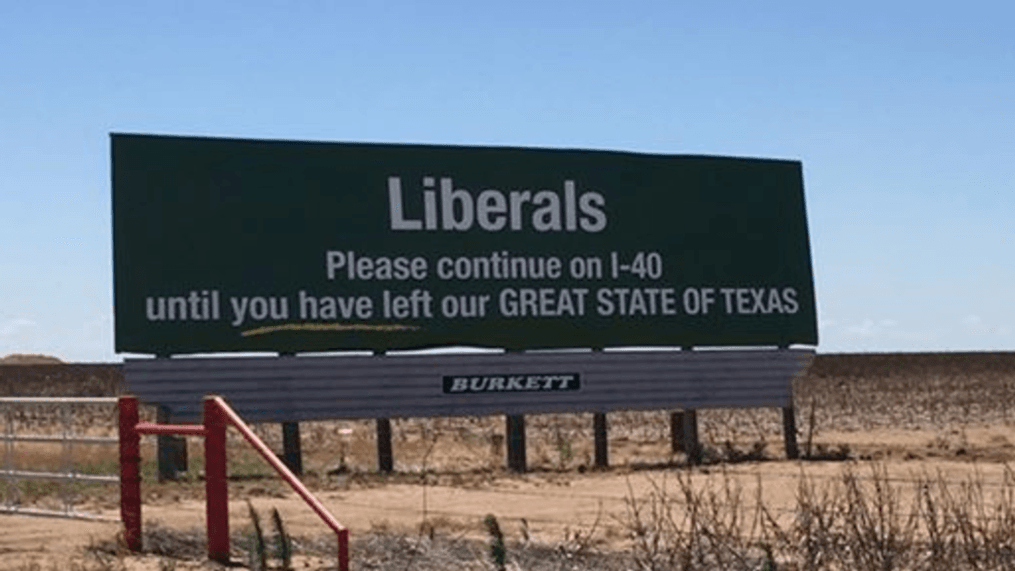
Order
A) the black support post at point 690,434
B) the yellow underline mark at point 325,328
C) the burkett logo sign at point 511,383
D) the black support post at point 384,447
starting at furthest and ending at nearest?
the black support post at point 690,434 < the burkett logo sign at point 511,383 < the black support post at point 384,447 < the yellow underline mark at point 325,328

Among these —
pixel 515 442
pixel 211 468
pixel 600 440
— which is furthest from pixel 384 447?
pixel 211 468

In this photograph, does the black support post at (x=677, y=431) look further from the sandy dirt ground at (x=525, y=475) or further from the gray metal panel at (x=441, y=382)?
the gray metal panel at (x=441, y=382)

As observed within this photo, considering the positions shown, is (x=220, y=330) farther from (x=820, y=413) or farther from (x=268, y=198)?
(x=820, y=413)

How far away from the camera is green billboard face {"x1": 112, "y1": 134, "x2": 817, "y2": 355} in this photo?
75.0ft

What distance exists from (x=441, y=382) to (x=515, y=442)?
1.24 m

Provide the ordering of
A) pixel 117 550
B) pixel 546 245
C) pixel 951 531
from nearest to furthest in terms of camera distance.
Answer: pixel 951 531, pixel 117 550, pixel 546 245

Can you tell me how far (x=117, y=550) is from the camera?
1423 centimetres

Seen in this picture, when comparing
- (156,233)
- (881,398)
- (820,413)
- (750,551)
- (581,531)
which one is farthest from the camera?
(881,398)

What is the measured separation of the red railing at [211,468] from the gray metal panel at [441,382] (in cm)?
763

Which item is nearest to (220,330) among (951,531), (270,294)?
(270,294)

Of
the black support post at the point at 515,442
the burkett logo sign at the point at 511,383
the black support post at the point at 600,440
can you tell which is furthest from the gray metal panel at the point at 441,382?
the black support post at the point at 600,440

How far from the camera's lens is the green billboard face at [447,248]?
2288cm

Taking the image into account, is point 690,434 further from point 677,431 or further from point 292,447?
point 292,447

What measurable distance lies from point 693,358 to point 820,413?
65.0 ft
